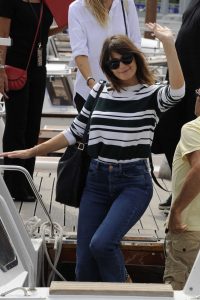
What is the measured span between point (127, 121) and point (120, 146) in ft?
0.42

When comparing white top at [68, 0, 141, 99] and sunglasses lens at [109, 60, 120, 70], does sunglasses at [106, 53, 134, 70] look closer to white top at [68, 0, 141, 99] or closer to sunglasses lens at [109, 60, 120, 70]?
sunglasses lens at [109, 60, 120, 70]

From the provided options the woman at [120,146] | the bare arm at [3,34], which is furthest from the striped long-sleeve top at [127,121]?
the bare arm at [3,34]

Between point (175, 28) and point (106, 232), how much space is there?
Answer: 88.5 feet

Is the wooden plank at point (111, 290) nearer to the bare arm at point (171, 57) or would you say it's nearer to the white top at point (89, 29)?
the bare arm at point (171, 57)

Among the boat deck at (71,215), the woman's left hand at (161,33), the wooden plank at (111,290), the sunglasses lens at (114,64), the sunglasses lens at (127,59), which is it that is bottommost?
the boat deck at (71,215)

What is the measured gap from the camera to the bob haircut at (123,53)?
3686mm

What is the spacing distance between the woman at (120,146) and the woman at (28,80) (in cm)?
171

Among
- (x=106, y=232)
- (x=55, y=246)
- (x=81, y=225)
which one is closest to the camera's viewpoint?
(x=106, y=232)

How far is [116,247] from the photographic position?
3.63 meters

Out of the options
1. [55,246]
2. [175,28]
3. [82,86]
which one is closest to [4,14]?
[82,86]

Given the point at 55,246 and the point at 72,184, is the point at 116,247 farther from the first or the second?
the point at 55,246

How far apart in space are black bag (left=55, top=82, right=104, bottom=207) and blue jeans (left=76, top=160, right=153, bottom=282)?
0.06 meters

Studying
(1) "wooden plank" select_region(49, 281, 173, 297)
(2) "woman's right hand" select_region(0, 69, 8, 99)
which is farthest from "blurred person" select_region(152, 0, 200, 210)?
(1) "wooden plank" select_region(49, 281, 173, 297)

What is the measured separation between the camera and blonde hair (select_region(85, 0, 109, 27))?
4.83 meters
